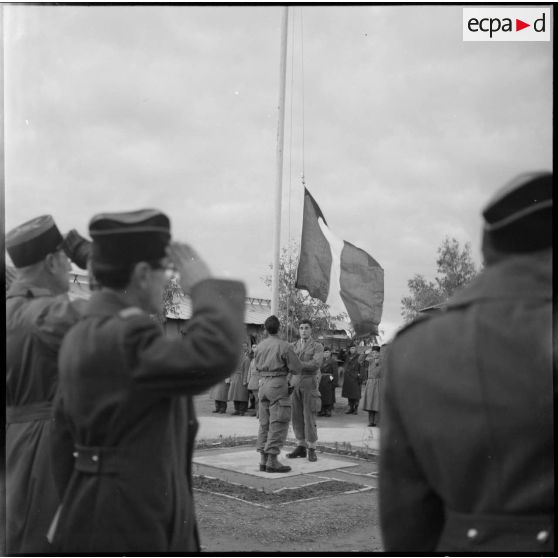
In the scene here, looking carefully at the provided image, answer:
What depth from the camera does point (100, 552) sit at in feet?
6.19

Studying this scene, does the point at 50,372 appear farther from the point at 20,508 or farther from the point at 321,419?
the point at 321,419

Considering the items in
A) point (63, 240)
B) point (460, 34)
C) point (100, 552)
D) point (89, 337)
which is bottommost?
point (100, 552)

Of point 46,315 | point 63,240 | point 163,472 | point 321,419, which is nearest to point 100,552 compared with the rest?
point 163,472

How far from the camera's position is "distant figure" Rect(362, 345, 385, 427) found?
9234mm

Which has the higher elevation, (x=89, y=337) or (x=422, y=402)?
(x=89, y=337)

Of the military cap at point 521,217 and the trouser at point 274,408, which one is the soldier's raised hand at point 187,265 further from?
the trouser at point 274,408

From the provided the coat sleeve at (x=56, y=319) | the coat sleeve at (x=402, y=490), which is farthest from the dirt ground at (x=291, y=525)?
the coat sleeve at (x=402, y=490)

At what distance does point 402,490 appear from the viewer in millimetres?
1599

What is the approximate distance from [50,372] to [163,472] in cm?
67

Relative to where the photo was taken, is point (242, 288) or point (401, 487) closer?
point (401, 487)

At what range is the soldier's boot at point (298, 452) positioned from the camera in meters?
6.65

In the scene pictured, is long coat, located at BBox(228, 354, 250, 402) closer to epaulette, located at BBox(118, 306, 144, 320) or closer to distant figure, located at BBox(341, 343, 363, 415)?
distant figure, located at BBox(341, 343, 363, 415)

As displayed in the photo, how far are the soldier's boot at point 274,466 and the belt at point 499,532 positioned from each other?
164 inches

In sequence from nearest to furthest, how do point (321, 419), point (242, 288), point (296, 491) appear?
point (242, 288), point (296, 491), point (321, 419)
